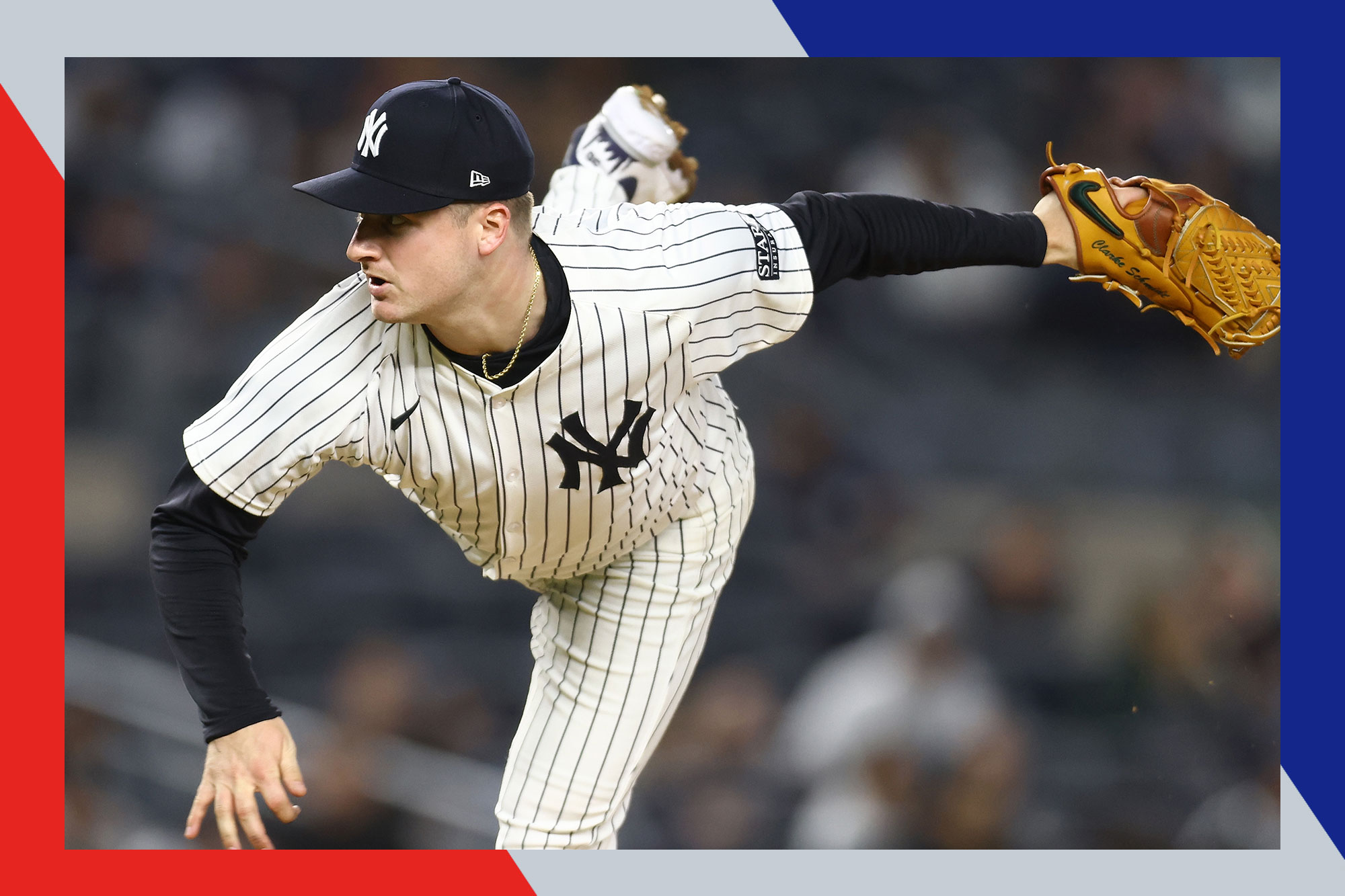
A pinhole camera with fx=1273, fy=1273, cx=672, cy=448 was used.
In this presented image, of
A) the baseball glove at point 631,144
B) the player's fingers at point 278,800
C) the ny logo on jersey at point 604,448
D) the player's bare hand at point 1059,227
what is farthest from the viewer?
the baseball glove at point 631,144

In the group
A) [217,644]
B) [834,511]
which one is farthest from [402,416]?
[834,511]

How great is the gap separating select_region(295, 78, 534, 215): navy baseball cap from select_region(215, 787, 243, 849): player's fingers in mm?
751

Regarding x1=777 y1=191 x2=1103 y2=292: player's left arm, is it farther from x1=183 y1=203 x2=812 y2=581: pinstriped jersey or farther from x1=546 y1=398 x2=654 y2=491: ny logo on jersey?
x1=546 y1=398 x2=654 y2=491: ny logo on jersey

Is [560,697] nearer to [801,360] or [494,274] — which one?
[494,274]

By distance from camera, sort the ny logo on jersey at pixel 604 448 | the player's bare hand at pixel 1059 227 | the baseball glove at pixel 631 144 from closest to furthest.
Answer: the ny logo on jersey at pixel 604 448 → the player's bare hand at pixel 1059 227 → the baseball glove at pixel 631 144

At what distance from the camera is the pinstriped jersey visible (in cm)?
163

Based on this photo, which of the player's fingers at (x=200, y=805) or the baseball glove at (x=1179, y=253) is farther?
the baseball glove at (x=1179, y=253)

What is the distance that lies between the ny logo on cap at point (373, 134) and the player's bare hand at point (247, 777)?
74 centimetres

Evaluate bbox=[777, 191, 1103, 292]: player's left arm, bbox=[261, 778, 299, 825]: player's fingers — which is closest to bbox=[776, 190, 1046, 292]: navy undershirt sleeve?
bbox=[777, 191, 1103, 292]: player's left arm

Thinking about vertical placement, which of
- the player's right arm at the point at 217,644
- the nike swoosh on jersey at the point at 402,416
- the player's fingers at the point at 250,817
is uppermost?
the nike swoosh on jersey at the point at 402,416

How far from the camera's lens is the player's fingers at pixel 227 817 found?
1559mm

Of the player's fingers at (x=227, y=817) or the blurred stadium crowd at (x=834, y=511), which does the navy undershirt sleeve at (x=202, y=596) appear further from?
the blurred stadium crowd at (x=834, y=511)

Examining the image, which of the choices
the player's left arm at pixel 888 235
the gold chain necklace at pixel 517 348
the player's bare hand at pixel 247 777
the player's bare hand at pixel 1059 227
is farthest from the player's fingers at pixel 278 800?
the player's bare hand at pixel 1059 227

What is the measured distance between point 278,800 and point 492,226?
76 centimetres
